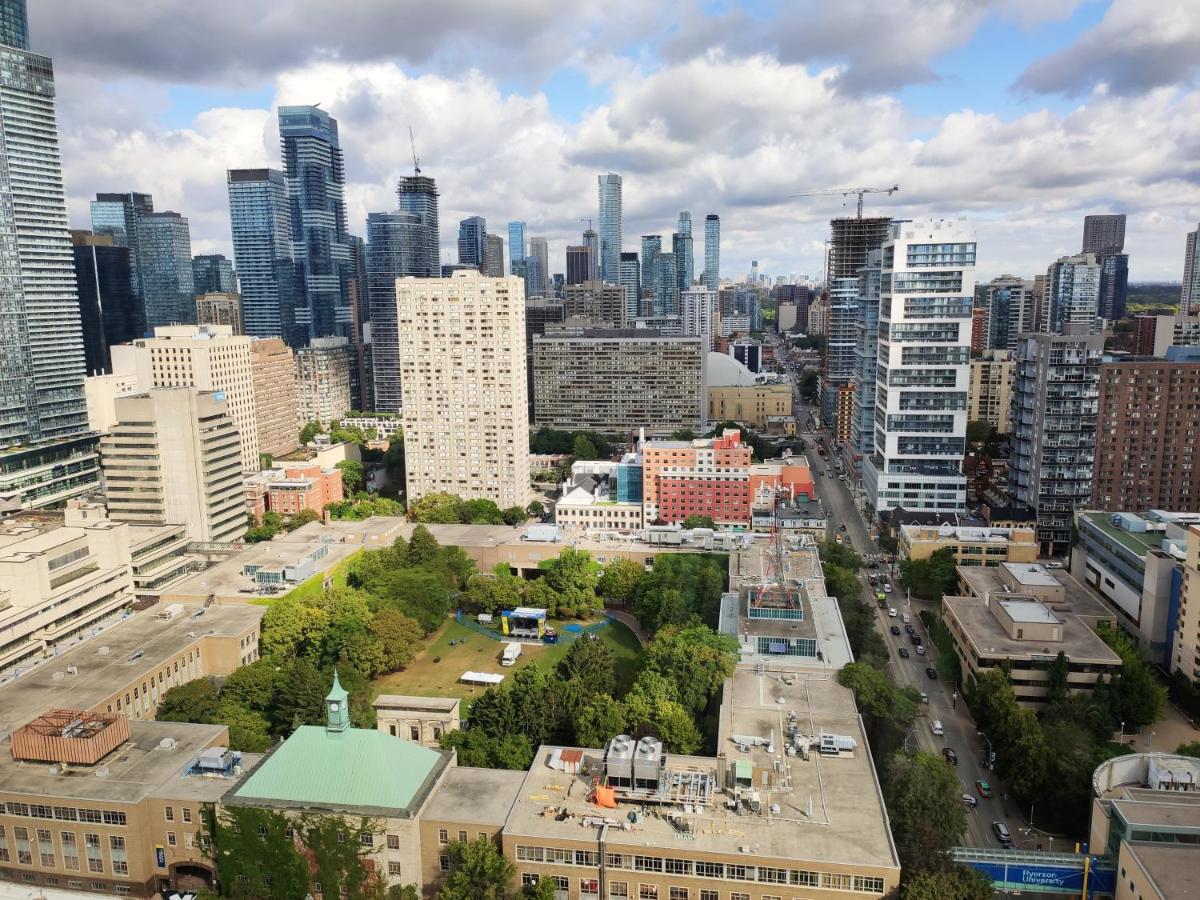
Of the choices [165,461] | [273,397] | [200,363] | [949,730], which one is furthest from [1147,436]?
[273,397]

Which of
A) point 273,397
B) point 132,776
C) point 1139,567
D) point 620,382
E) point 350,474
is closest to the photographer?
point 132,776

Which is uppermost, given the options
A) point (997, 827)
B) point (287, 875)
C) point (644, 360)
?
point (644, 360)

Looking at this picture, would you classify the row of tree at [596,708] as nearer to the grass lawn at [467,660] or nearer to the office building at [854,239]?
the grass lawn at [467,660]

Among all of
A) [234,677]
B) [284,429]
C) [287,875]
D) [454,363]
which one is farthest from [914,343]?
[284,429]

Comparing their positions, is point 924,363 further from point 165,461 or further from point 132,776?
point 132,776

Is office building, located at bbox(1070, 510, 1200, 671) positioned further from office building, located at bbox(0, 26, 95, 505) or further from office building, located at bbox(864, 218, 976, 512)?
office building, located at bbox(0, 26, 95, 505)

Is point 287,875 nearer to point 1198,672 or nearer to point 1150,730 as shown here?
point 1150,730

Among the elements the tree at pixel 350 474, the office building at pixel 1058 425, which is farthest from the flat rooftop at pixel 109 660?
the office building at pixel 1058 425
